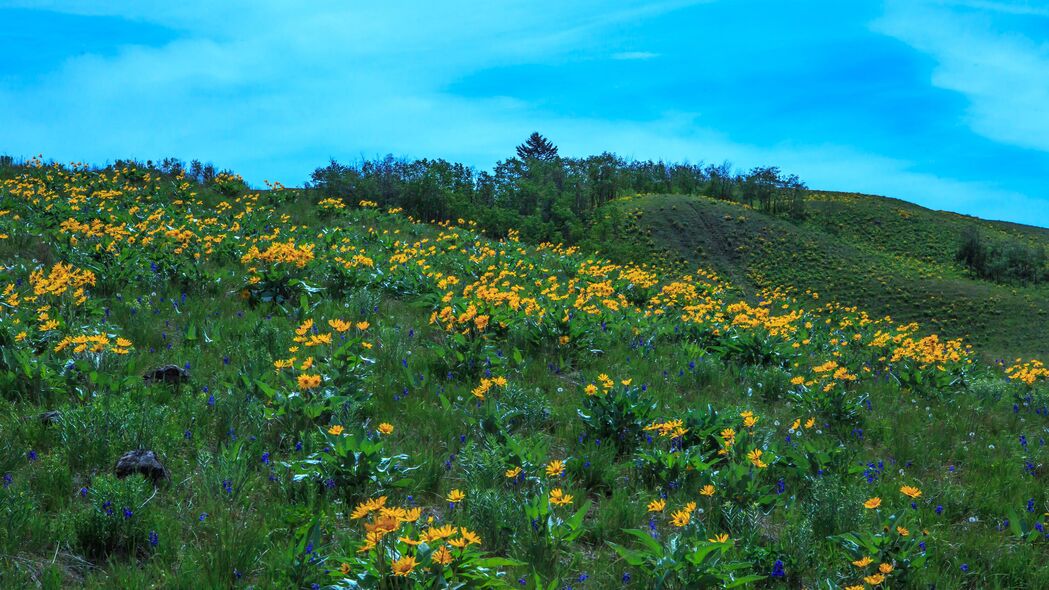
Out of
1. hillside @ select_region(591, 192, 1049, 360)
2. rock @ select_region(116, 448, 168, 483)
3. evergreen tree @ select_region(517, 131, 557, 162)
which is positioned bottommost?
rock @ select_region(116, 448, 168, 483)

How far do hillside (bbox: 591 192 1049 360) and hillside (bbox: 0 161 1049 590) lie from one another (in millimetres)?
43613

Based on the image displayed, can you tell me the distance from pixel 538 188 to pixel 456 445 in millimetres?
43404

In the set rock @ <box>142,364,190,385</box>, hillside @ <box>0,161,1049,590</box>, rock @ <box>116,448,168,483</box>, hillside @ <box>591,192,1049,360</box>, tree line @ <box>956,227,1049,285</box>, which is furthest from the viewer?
tree line @ <box>956,227,1049,285</box>

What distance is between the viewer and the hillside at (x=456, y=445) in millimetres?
3361

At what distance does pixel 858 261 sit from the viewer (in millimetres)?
57781

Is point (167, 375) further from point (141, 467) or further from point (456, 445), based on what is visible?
point (456, 445)

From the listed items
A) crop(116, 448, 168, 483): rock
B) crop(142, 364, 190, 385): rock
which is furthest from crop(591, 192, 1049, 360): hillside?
crop(116, 448, 168, 483): rock

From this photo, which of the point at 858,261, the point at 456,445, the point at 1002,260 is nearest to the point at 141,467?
the point at 456,445

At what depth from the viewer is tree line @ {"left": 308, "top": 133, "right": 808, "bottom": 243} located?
2855 cm

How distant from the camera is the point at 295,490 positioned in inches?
156

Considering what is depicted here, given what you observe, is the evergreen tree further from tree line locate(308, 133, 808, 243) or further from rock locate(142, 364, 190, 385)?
rock locate(142, 364, 190, 385)

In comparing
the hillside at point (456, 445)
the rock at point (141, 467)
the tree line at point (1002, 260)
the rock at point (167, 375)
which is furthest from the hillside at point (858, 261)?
the rock at point (141, 467)

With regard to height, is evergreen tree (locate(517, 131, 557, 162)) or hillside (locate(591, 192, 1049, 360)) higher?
evergreen tree (locate(517, 131, 557, 162))

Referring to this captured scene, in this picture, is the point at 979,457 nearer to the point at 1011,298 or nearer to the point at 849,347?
the point at 849,347
